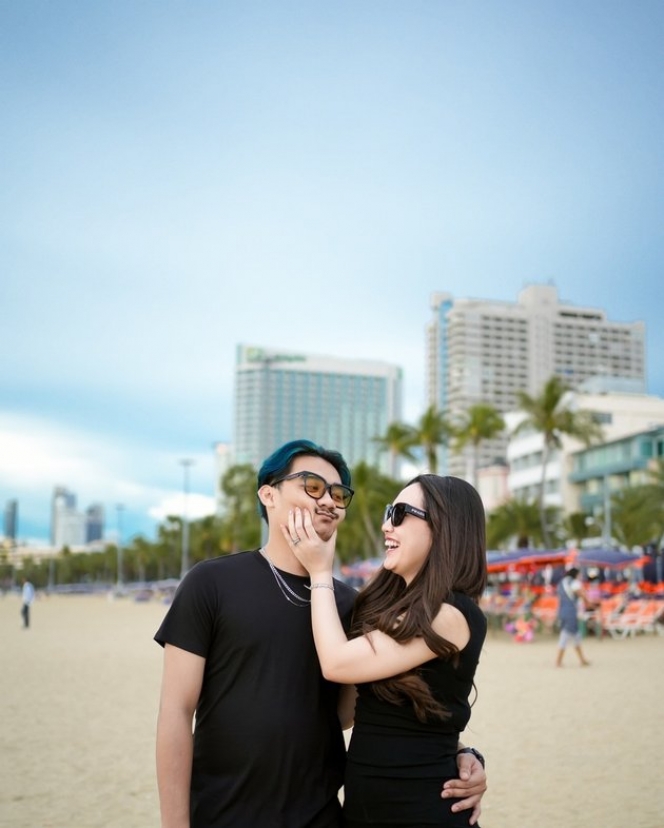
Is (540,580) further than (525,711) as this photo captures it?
Yes

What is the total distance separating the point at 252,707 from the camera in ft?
7.88

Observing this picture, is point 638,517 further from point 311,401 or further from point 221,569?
point 311,401

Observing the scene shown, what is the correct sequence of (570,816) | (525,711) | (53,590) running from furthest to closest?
(53,590), (525,711), (570,816)

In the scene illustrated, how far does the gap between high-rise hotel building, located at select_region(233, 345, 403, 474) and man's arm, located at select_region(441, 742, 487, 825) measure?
186m

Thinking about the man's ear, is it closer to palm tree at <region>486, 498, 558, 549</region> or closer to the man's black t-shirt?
the man's black t-shirt

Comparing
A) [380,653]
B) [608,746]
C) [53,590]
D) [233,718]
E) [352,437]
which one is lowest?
[53,590]

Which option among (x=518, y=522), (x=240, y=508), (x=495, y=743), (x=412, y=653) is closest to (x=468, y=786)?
(x=412, y=653)

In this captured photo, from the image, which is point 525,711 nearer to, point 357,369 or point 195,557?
point 195,557

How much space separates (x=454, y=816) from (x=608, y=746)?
7568 mm

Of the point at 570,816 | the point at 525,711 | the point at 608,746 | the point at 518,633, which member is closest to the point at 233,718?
the point at 570,816

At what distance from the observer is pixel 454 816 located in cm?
233

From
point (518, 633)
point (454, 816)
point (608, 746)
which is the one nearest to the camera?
point (454, 816)

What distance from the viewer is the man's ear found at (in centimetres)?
269

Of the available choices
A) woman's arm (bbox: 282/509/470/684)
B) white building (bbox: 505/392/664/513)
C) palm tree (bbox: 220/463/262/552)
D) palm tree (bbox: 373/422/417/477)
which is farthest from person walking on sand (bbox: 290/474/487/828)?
palm tree (bbox: 220/463/262/552)
